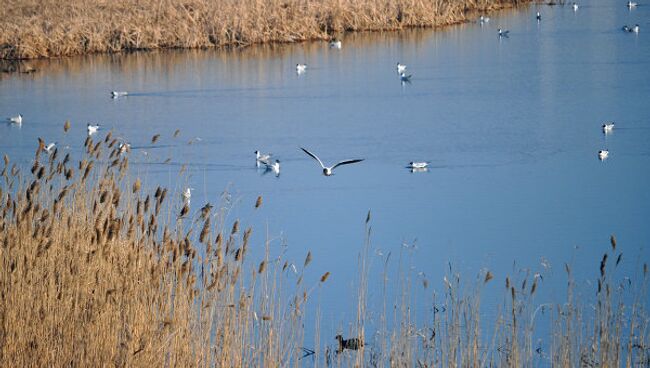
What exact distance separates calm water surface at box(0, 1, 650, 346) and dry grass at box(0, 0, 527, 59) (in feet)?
0.92

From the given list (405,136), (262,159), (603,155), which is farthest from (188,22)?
(603,155)

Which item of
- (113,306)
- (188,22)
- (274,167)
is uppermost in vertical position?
(188,22)

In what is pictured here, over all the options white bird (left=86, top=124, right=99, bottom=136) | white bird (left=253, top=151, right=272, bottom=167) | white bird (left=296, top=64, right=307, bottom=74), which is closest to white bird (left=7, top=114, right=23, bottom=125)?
white bird (left=86, top=124, right=99, bottom=136)

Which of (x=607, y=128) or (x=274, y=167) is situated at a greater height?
(x=607, y=128)

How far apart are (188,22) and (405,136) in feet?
18.6

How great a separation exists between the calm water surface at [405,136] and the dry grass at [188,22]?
0.92ft

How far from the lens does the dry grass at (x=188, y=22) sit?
12.7 m

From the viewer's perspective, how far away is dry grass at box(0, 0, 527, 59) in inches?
499

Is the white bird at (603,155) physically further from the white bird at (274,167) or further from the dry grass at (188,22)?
the dry grass at (188,22)

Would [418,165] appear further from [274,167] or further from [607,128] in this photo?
[607,128]

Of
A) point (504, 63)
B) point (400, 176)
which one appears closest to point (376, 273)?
point (400, 176)

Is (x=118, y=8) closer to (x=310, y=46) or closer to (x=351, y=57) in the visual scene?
(x=310, y=46)

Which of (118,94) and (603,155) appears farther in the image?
(118,94)

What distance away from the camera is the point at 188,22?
1334 cm
